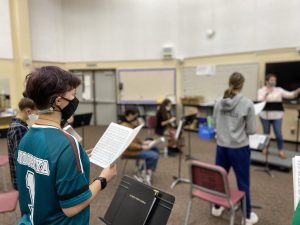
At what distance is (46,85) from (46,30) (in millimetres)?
8391

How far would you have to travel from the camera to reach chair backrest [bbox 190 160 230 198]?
219 centimetres

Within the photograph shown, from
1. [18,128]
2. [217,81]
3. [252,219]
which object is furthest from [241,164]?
[217,81]

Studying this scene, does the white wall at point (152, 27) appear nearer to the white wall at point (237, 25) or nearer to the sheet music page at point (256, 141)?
the white wall at point (237, 25)

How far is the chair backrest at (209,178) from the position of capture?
219cm

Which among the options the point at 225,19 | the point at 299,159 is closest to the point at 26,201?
the point at 299,159

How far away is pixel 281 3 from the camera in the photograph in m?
5.93

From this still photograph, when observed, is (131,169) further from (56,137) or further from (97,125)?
(97,125)

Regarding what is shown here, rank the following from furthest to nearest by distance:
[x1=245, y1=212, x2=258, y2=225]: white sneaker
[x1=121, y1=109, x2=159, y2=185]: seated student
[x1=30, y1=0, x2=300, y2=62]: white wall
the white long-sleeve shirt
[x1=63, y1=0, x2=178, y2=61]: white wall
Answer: [x1=63, y1=0, x2=178, y2=61]: white wall < [x1=30, y1=0, x2=300, y2=62]: white wall < the white long-sleeve shirt < [x1=121, y1=109, x2=159, y2=185]: seated student < [x1=245, y1=212, x2=258, y2=225]: white sneaker

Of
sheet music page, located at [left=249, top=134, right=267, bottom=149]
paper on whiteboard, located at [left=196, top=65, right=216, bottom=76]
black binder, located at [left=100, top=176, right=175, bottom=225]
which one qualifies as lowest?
sheet music page, located at [left=249, top=134, right=267, bottom=149]

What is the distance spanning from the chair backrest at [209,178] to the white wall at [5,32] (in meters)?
6.80

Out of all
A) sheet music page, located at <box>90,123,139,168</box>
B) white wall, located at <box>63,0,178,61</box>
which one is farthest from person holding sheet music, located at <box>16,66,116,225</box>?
white wall, located at <box>63,0,178,61</box>

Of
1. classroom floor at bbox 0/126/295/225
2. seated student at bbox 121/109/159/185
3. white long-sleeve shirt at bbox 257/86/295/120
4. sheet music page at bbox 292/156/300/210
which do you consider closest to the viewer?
sheet music page at bbox 292/156/300/210

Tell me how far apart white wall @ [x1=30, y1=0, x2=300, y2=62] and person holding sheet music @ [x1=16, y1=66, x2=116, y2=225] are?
20.5ft

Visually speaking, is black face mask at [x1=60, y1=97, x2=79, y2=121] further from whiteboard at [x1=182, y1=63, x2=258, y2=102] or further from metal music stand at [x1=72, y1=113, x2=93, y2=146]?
whiteboard at [x1=182, y1=63, x2=258, y2=102]
